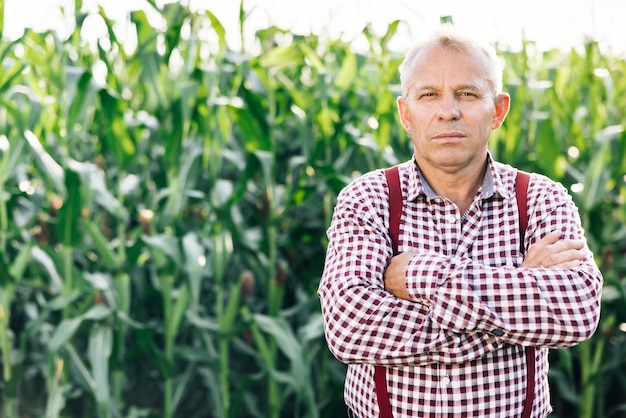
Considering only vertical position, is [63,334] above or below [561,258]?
below

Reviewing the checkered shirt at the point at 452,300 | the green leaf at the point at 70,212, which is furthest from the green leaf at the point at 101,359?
the checkered shirt at the point at 452,300

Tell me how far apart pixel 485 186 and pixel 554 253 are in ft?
0.72

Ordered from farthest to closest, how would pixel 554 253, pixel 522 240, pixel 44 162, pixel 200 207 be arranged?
pixel 200 207, pixel 44 162, pixel 522 240, pixel 554 253

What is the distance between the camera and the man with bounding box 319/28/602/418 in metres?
1.60

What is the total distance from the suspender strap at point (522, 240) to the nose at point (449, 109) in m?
0.24

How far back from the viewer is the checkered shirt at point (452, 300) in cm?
159

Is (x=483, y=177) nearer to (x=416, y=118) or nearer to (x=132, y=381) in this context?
(x=416, y=118)

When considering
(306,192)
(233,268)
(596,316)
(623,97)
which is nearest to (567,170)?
(623,97)

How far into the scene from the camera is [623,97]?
15.1ft

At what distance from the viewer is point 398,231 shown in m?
1.76

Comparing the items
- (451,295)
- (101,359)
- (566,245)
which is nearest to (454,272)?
(451,295)

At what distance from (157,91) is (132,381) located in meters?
1.53

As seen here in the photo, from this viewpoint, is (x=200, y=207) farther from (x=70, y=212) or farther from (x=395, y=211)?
(x=395, y=211)

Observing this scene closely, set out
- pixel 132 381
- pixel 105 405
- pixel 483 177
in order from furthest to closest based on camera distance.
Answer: pixel 132 381 → pixel 105 405 → pixel 483 177
